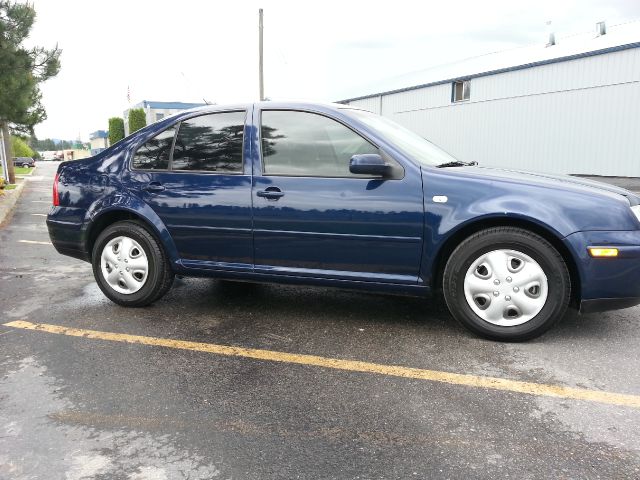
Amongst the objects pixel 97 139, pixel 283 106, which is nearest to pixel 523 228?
pixel 283 106

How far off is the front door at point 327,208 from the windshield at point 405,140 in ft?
0.64

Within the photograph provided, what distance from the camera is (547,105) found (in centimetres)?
2044

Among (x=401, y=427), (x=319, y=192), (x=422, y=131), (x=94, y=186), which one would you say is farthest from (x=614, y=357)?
(x=422, y=131)

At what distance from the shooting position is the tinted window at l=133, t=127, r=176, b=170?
14.1 ft

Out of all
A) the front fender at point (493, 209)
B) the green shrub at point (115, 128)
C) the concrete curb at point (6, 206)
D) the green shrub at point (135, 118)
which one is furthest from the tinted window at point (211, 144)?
the green shrub at point (115, 128)

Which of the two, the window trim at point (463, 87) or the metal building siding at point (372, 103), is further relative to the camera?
the metal building siding at point (372, 103)

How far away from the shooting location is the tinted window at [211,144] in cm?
408

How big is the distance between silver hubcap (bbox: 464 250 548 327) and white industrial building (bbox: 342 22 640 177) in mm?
16874

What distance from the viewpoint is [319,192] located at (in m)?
3.73

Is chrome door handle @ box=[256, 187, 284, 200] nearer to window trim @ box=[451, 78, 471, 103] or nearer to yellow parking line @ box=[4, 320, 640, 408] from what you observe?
yellow parking line @ box=[4, 320, 640, 408]

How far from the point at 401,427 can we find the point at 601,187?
7.50 ft

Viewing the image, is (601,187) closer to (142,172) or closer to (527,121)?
(142,172)

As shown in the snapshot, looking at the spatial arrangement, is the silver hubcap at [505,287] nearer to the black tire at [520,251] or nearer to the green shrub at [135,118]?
the black tire at [520,251]

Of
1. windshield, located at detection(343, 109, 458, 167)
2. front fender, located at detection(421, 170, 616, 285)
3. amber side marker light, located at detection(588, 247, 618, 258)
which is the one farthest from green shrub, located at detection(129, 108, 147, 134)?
amber side marker light, located at detection(588, 247, 618, 258)
